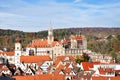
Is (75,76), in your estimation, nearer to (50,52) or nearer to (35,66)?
(35,66)

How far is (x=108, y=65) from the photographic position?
227ft

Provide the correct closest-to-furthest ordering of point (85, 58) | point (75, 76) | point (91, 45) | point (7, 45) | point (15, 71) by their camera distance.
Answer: point (75, 76) < point (15, 71) < point (85, 58) < point (91, 45) < point (7, 45)

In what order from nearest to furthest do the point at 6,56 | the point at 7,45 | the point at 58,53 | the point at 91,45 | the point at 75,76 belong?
1. the point at 75,76
2. the point at 58,53
3. the point at 6,56
4. the point at 91,45
5. the point at 7,45

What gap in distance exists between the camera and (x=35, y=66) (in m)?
75.9

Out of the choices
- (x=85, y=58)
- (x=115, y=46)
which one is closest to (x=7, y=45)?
(x=115, y=46)

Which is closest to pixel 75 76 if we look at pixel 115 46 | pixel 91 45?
pixel 115 46

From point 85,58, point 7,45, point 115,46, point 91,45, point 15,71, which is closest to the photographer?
point 15,71

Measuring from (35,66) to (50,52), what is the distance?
14.1 meters

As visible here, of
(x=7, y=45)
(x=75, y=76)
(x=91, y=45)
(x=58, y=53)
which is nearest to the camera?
(x=75, y=76)

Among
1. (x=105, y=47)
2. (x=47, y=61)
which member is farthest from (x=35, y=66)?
(x=105, y=47)

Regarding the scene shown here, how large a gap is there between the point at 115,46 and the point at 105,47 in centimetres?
326

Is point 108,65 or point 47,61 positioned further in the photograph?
point 47,61

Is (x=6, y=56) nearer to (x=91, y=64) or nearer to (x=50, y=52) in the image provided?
(x=50, y=52)

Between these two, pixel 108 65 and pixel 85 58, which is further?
pixel 85 58
